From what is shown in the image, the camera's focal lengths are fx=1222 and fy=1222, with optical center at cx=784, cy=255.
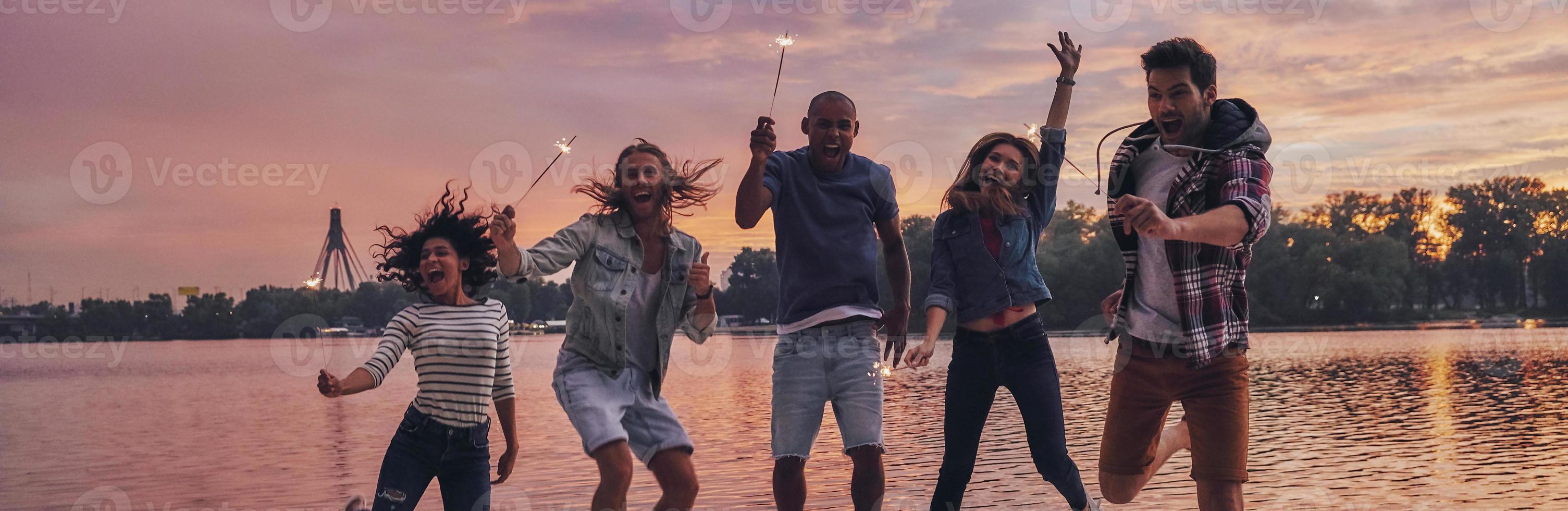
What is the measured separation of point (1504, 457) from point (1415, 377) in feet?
37.8

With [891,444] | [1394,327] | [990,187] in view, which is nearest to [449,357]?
[990,187]

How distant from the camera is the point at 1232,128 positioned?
430cm

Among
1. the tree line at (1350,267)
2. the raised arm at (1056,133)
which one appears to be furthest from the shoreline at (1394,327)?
the raised arm at (1056,133)

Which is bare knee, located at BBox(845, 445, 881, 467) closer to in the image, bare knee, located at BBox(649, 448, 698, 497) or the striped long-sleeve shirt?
bare knee, located at BBox(649, 448, 698, 497)

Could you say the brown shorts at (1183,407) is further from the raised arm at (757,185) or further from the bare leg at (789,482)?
the raised arm at (757,185)

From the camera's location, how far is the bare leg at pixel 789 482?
548 centimetres

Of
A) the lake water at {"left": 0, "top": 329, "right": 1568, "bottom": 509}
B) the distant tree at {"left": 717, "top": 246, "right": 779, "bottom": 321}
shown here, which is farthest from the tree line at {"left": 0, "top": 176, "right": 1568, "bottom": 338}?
the lake water at {"left": 0, "top": 329, "right": 1568, "bottom": 509}

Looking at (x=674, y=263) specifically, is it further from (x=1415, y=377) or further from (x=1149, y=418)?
(x=1415, y=377)

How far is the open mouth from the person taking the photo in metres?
5.52

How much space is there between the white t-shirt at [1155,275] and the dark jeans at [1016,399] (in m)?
0.86

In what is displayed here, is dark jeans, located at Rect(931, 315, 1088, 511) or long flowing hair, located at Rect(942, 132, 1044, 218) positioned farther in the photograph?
long flowing hair, located at Rect(942, 132, 1044, 218)

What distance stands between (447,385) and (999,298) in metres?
2.38

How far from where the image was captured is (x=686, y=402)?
18500 millimetres

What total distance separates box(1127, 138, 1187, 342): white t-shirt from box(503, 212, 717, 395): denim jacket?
1.77m
